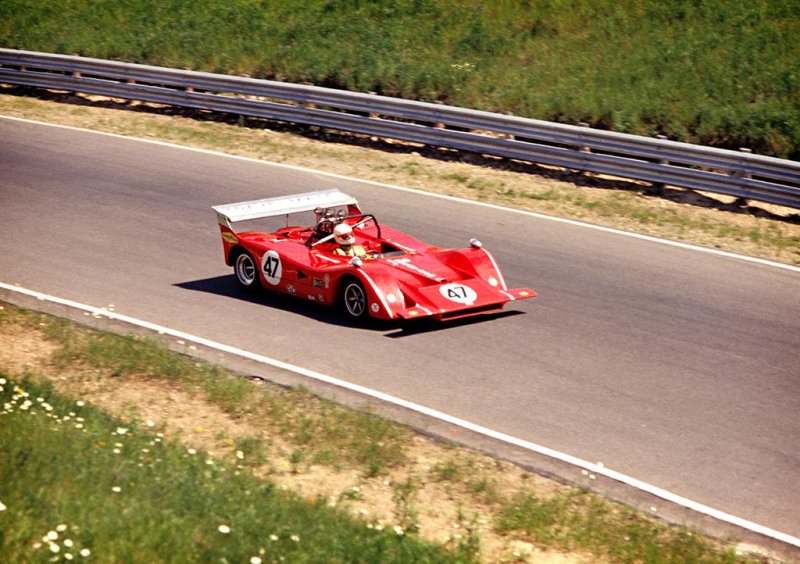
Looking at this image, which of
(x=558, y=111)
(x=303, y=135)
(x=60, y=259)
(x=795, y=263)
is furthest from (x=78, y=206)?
(x=795, y=263)

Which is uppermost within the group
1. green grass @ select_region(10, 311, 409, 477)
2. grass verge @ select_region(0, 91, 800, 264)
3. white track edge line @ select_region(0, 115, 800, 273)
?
grass verge @ select_region(0, 91, 800, 264)

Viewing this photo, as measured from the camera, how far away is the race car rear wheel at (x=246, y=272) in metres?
13.1

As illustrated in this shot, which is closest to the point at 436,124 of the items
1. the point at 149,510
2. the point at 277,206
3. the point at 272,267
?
the point at 277,206

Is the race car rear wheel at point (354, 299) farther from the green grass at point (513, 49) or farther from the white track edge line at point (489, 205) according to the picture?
the green grass at point (513, 49)

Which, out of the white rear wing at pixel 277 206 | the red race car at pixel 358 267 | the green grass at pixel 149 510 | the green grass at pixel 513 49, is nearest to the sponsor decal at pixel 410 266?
the red race car at pixel 358 267

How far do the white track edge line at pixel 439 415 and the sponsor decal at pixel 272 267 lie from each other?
4.52ft

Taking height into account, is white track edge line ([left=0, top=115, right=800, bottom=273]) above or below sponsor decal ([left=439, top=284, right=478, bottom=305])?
above

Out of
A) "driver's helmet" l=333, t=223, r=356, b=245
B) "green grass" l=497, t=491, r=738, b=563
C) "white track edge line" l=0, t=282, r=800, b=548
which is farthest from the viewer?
"driver's helmet" l=333, t=223, r=356, b=245

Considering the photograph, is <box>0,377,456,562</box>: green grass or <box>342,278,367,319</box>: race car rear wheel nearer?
<box>0,377,456,562</box>: green grass

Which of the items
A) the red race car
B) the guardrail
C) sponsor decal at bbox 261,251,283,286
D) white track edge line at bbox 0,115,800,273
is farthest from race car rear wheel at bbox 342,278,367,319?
the guardrail

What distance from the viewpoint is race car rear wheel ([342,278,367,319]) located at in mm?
11891

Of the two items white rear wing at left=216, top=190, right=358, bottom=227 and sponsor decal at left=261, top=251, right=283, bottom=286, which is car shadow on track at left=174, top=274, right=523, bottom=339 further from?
white rear wing at left=216, top=190, right=358, bottom=227

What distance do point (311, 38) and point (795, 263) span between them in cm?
1481

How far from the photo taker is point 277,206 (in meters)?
13.8
